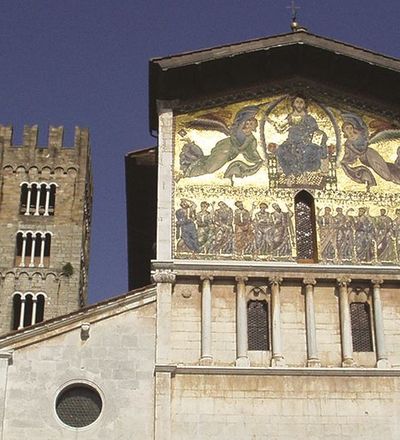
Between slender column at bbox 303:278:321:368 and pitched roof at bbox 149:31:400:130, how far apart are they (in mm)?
4612

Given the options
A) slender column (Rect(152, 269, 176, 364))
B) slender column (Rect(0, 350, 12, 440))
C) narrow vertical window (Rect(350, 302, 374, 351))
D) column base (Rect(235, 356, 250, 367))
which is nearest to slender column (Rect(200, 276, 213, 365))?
column base (Rect(235, 356, 250, 367))

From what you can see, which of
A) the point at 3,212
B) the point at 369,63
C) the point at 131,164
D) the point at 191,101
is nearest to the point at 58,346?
the point at 131,164

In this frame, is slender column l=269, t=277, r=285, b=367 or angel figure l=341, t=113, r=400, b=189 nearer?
slender column l=269, t=277, r=285, b=367

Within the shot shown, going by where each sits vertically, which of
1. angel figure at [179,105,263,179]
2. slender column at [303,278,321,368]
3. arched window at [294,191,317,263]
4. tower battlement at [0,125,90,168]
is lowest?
slender column at [303,278,321,368]

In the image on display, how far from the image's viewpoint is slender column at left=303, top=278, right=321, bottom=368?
55.6ft

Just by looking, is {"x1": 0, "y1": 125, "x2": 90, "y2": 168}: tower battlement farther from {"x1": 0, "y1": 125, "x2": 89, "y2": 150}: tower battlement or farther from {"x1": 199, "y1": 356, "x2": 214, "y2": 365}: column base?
{"x1": 199, "y1": 356, "x2": 214, "y2": 365}: column base

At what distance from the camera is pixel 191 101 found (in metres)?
19.4

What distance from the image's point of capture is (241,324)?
17094 millimetres

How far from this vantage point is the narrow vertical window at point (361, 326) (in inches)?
684

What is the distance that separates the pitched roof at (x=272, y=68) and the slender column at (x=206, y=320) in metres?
4.13

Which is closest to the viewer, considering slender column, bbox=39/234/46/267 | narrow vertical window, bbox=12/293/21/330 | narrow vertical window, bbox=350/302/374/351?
narrow vertical window, bbox=350/302/374/351

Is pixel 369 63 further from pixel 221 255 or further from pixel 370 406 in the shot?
pixel 370 406

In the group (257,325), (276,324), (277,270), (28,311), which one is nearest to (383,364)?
(276,324)

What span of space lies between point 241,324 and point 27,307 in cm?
3886
